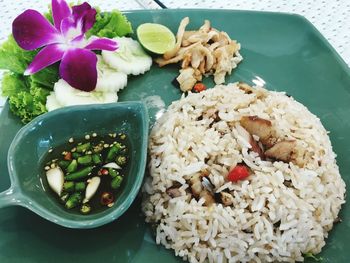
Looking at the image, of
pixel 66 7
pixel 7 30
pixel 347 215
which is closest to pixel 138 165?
pixel 347 215

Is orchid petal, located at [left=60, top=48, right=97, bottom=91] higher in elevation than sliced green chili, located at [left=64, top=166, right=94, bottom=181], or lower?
higher

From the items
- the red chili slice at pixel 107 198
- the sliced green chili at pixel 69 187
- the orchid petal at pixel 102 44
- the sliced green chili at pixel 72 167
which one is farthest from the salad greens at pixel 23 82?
the red chili slice at pixel 107 198

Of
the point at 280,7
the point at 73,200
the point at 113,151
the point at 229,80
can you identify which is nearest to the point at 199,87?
the point at 229,80

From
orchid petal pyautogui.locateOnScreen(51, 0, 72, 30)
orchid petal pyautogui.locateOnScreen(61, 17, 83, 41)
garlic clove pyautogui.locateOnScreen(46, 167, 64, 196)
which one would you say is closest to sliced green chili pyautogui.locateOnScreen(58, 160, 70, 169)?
garlic clove pyautogui.locateOnScreen(46, 167, 64, 196)

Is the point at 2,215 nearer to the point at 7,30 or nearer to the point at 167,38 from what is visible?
the point at 167,38

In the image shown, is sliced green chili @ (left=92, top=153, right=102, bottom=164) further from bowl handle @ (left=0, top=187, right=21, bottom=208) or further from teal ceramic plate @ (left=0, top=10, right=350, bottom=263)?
bowl handle @ (left=0, top=187, right=21, bottom=208)

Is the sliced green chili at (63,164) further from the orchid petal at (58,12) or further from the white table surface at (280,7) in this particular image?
the white table surface at (280,7)

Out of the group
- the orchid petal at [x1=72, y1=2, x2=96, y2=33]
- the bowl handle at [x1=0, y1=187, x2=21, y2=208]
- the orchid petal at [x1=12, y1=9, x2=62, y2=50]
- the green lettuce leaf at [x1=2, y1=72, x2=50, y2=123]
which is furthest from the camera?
the orchid petal at [x1=72, y1=2, x2=96, y2=33]

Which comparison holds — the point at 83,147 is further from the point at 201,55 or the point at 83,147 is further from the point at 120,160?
the point at 201,55
